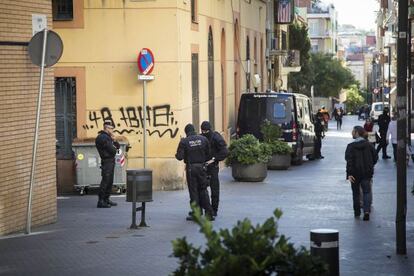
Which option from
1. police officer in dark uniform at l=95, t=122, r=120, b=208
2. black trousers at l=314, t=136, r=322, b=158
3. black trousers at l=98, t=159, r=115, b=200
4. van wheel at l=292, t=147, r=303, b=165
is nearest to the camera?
police officer in dark uniform at l=95, t=122, r=120, b=208

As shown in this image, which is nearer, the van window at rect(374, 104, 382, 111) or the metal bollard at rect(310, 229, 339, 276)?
the metal bollard at rect(310, 229, 339, 276)

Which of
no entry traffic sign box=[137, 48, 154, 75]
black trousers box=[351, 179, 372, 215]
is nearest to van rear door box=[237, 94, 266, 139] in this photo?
no entry traffic sign box=[137, 48, 154, 75]

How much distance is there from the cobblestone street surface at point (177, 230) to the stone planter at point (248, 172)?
28 centimetres

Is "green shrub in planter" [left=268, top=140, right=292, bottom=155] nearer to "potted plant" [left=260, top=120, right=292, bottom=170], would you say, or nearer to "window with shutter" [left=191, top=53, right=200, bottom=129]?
"potted plant" [left=260, top=120, right=292, bottom=170]

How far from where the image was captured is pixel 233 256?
6.40 m

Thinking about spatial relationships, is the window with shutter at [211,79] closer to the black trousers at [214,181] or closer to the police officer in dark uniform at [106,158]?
the police officer in dark uniform at [106,158]

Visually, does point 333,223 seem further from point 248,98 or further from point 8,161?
point 248,98

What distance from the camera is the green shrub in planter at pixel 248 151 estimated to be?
82.0ft

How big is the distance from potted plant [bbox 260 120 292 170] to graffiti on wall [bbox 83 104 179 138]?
5753 mm

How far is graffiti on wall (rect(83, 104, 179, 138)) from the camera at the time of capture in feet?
75.8

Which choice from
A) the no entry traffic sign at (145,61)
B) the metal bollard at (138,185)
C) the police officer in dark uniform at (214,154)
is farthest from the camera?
the no entry traffic sign at (145,61)

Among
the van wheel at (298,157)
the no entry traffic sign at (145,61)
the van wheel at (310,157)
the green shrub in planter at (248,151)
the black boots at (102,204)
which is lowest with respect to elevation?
the van wheel at (310,157)

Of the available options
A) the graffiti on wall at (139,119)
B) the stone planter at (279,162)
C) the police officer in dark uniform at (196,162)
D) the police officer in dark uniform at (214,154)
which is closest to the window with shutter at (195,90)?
the graffiti on wall at (139,119)

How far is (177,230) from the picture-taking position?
627 inches
